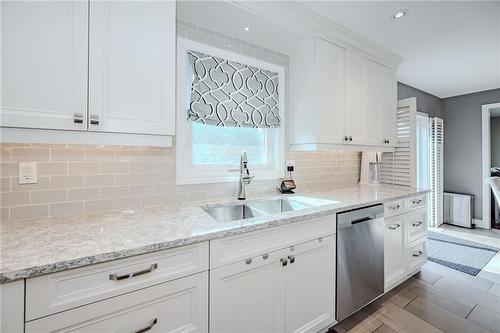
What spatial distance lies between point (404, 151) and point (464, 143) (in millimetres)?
2725

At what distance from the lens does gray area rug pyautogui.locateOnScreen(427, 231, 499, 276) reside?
107 inches

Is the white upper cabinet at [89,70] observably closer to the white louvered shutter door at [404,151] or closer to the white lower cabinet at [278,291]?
the white lower cabinet at [278,291]

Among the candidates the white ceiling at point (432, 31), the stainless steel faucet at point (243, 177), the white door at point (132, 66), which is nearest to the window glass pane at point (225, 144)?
the stainless steel faucet at point (243, 177)

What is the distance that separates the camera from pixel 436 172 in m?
4.26

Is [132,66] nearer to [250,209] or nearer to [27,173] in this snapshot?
[27,173]

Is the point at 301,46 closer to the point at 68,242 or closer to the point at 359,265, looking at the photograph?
the point at 359,265

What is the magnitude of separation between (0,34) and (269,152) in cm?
184

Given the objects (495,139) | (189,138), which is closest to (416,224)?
(189,138)

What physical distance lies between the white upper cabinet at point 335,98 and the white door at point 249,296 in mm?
1202

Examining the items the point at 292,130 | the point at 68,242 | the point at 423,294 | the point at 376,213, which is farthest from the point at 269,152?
the point at 423,294

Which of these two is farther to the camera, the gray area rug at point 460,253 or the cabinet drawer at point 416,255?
the gray area rug at point 460,253

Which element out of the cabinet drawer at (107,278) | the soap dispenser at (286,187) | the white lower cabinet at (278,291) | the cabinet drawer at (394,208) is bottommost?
the white lower cabinet at (278,291)

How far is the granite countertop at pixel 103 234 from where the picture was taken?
0.79 meters

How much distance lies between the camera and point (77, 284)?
33.1 inches
